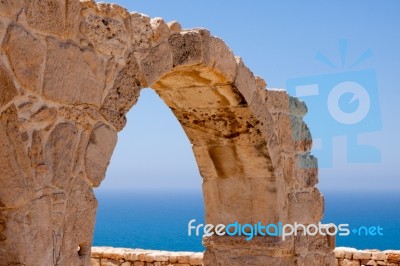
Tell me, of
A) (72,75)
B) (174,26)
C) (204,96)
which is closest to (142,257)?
(204,96)

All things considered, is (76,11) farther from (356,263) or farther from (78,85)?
(356,263)

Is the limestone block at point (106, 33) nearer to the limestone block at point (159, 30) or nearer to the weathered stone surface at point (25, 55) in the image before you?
the limestone block at point (159, 30)

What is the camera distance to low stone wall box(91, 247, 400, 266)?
26.5 ft

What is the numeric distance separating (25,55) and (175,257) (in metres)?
5.97

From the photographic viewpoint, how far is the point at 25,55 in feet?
9.64

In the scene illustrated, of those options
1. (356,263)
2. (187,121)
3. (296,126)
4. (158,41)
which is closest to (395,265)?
→ (356,263)

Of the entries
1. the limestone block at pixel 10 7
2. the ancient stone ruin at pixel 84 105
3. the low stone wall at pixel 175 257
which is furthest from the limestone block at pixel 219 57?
the low stone wall at pixel 175 257

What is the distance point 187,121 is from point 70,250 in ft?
8.48

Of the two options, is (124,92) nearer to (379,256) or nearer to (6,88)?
(6,88)

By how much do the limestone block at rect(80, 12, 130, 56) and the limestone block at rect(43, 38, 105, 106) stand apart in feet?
0.30

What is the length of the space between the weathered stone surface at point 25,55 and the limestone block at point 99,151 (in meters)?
0.53

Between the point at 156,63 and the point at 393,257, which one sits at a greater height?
the point at 156,63

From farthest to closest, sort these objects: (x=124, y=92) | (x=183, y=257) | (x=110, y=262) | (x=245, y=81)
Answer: (x=110, y=262)
(x=183, y=257)
(x=245, y=81)
(x=124, y=92)

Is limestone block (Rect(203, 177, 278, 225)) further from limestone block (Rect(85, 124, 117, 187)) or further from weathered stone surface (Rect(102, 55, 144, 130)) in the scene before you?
limestone block (Rect(85, 124, 117, 187))
